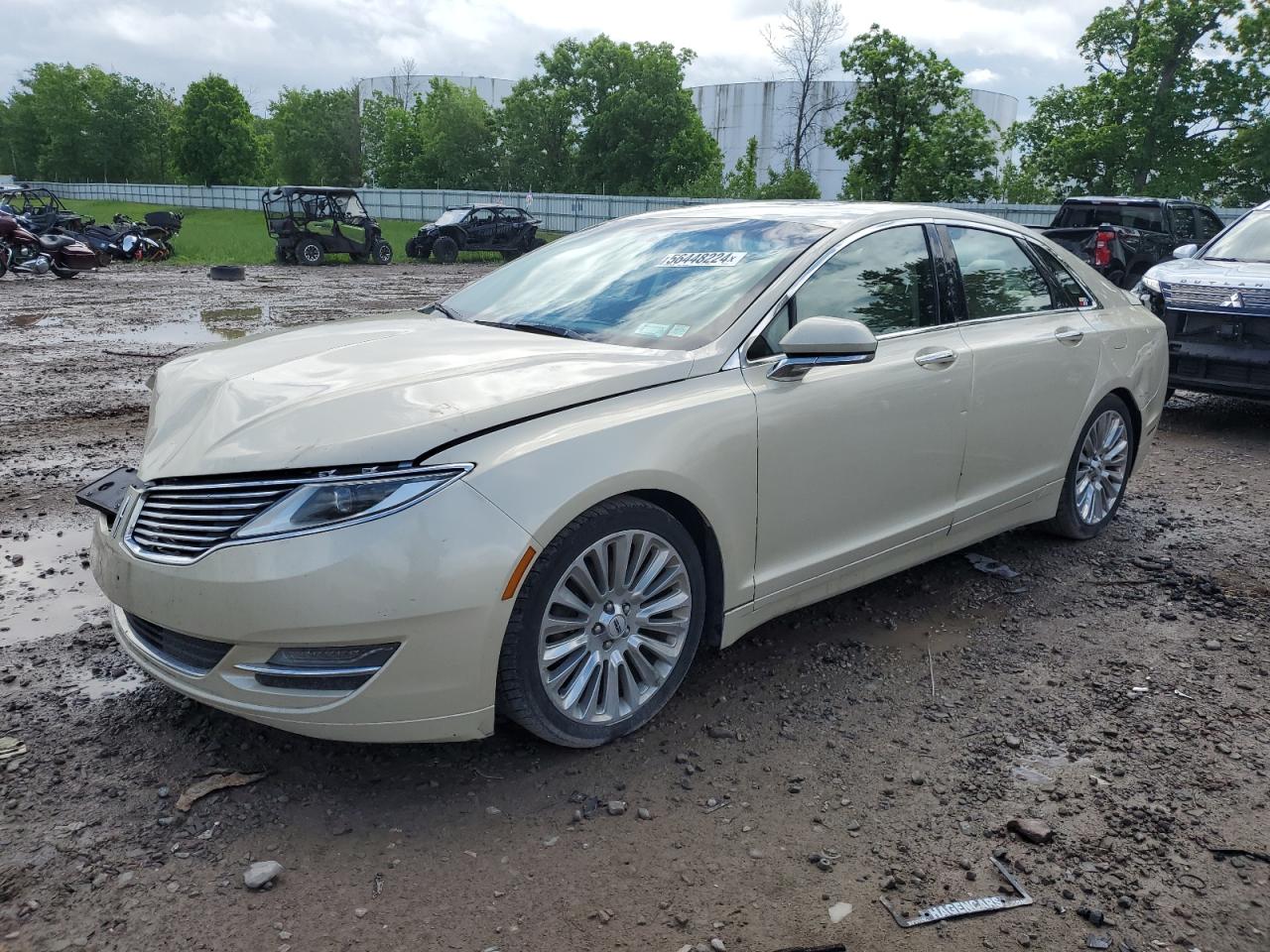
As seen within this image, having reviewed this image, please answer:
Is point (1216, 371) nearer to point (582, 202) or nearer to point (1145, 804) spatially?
point (1145, 804)

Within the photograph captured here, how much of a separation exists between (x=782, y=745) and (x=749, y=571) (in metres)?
0.56

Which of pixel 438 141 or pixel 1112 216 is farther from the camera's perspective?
pixel 438 141

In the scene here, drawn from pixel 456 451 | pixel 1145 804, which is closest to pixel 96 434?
pixel 456 451

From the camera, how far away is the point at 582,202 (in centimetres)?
4012

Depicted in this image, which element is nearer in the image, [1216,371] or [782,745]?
[782,745]

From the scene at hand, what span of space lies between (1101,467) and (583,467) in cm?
337

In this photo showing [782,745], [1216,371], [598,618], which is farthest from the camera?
[1216,371]

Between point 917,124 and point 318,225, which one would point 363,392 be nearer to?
point 318,225

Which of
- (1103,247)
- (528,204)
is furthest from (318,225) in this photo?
(1103,247)

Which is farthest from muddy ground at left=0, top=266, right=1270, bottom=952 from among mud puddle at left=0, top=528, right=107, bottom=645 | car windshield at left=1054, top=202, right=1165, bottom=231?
car windshield at left=1054, top=202, right=1165, bottom=231

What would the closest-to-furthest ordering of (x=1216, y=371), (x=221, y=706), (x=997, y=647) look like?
1. (x=221, y=706)
2. (x=997, y=647)
3. (x=1216, y=371)

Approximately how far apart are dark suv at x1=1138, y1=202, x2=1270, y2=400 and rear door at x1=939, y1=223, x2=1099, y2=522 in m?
3.63

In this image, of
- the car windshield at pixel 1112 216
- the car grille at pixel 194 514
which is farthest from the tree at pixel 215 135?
the car grille at pixel 194 514

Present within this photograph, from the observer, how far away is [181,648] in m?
2.83
